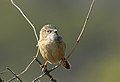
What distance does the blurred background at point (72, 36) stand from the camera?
112 feet

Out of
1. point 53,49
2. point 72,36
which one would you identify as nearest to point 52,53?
point 53,49

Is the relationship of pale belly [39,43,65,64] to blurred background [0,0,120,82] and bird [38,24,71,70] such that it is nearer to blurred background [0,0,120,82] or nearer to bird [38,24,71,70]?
bird [38,24,71,70]

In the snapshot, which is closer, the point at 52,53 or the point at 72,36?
the point at 52,53

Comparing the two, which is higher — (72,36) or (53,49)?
(53,49)

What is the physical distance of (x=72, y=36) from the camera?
134ft

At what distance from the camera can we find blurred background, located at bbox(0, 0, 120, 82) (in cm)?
3406

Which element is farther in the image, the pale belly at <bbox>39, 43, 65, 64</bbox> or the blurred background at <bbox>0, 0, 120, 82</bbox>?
the blurred background at <bbox>0, 0, 120, 82</bbox>

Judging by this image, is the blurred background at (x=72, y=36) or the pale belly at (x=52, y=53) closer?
the pale belly at (x=52, y=53)

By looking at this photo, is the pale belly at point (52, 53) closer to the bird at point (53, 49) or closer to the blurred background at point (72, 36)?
the bird at point (53, 49)

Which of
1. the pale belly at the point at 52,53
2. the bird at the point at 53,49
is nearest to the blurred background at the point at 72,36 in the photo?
the bird at the point at 53,49

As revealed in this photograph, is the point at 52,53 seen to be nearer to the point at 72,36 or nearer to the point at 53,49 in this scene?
the point at 53,49

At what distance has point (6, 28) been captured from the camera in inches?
1715

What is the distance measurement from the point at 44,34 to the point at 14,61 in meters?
26.2

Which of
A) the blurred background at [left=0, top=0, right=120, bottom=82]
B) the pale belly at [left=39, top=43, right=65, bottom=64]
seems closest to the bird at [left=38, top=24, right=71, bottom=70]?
the pale belly at [left=39, top=43, right=65, bottom=64]
